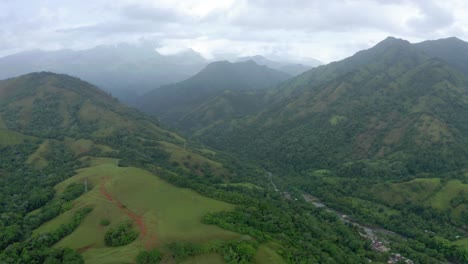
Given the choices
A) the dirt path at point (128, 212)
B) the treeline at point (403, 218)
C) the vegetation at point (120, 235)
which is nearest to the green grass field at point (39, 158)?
the dirt path at point (128, 212)

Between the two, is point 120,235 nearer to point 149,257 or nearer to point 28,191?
point 149,257

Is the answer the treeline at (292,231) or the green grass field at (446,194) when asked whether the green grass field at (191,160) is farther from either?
the green grass field at (446,194)

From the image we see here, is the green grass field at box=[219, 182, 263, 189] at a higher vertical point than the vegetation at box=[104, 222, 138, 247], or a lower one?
lower

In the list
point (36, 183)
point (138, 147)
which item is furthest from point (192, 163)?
point (36, 183)

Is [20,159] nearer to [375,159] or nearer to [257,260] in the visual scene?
[257,260]

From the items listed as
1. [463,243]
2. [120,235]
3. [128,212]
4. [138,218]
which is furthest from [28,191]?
[463,243]

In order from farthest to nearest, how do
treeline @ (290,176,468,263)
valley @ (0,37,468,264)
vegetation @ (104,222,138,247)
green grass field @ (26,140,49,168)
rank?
green grass field @ (26,140,49,168), treeline @ (290,176,468,263), vegetation @ (104,222,138,247), valley @ (0,37,468,264)

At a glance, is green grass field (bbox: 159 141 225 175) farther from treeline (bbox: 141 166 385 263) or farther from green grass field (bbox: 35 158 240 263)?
green grass field (bbox: 35 158 240 263)

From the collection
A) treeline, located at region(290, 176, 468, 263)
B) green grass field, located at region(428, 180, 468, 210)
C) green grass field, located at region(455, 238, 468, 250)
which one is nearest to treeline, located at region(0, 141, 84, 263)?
treeline, located at region(290, 176, 468, 263)

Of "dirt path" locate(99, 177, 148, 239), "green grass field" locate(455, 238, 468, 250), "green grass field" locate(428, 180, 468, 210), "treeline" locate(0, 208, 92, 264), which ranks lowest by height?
"green grass field" locate(455, 238, 468, 250)
